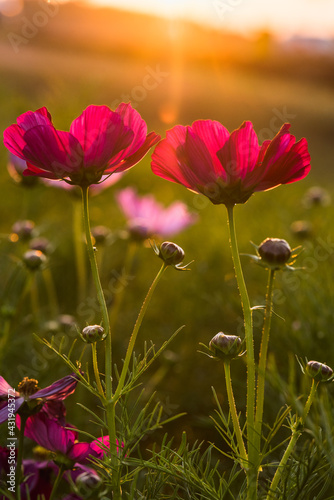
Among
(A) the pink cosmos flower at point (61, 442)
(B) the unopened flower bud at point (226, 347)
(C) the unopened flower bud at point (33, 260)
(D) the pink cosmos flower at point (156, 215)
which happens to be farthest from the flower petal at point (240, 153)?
(D) the pink cosmos flower at point (156, 215)

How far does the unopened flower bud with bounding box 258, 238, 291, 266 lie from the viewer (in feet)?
1.23

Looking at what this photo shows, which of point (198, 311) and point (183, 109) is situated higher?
point (198, 311)

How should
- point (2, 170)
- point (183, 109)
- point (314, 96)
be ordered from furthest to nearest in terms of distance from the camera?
1. point (314, 96)
2. point (183, 109)
3. point (2, 170)

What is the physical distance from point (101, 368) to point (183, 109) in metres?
4.74

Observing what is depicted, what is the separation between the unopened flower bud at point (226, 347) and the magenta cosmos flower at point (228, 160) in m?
0.09

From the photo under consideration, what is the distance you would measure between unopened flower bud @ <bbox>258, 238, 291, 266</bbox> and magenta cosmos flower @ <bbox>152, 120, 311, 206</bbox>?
0.04 metres

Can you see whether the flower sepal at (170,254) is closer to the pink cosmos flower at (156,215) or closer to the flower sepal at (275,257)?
the flower sepal at (275,257)

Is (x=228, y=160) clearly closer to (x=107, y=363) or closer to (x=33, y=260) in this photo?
(x=107, y=363)

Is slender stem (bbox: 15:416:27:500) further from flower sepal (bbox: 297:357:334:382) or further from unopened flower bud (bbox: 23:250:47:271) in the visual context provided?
unopened flower bud (bbox: 23:250:47:271)

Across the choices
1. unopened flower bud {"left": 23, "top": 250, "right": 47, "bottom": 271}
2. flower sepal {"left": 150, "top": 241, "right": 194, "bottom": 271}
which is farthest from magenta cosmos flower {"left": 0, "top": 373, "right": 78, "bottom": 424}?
unopened flower bud {"left": 23, "top": 250, "right": 47, "bottom": 271}

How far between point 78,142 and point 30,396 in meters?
0.18

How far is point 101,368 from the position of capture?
92 centimetres

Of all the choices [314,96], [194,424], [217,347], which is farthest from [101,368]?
[314,96]

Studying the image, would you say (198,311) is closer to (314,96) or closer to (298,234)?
(298,234)
